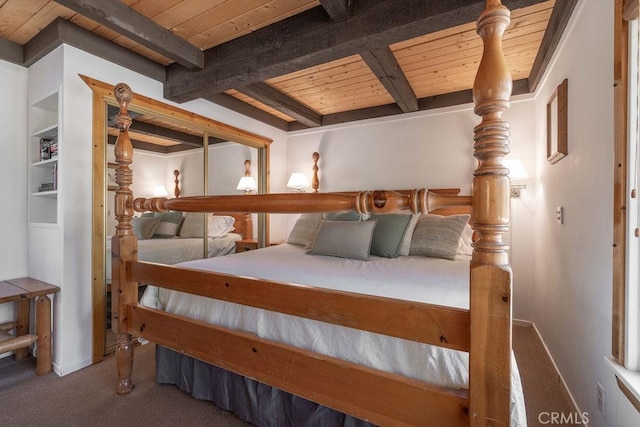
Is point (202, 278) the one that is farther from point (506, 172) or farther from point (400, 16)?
point (400, 16)

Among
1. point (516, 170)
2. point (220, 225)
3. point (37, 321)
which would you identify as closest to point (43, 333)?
point (37, 321)

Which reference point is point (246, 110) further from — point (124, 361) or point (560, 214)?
point (560, 214)

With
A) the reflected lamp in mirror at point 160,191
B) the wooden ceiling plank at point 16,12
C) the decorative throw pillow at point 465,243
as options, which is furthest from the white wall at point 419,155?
the wooden ceiling plank at point 16,12

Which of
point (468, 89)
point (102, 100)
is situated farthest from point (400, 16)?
point (102, 100)

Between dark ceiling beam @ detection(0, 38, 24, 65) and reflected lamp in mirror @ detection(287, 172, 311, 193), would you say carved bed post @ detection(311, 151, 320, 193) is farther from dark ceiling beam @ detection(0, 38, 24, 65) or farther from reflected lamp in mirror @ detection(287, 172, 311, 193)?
dark ceiling beam @ detection(0, 38, 24, 65)

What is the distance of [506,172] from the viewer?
822mm

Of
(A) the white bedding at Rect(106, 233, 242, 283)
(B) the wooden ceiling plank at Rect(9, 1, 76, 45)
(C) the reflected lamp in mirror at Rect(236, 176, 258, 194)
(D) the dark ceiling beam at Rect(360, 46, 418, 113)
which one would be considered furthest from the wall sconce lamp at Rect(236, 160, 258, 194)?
(B) the wooden ceiling plank at Rect(9, 1, 76, 45)

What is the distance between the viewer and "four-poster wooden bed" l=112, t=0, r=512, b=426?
81 centimetres

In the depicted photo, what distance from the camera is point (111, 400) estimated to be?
1656mm

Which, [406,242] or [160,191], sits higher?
[160,191]

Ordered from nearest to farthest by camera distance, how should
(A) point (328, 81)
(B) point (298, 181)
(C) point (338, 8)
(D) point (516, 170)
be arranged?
(C) point (338, 8), (D) point (516, 170), (A) point (328, 81), (B) point (298, 181)

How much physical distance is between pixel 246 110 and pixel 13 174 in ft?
6.60


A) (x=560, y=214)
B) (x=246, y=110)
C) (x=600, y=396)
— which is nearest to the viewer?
(x=600, y=396)

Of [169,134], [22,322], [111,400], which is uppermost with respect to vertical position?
[169,134]
